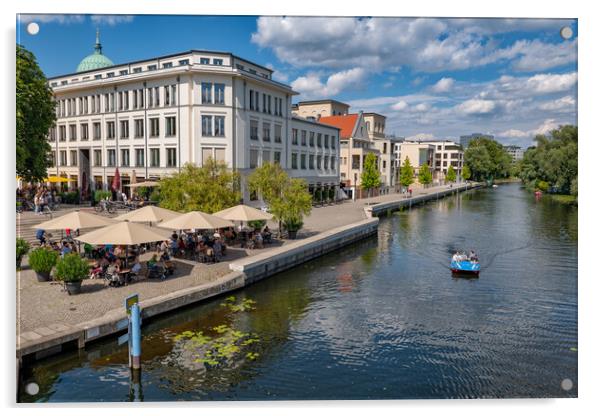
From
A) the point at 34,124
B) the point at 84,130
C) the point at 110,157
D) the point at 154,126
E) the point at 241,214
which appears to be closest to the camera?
the point at 241,214

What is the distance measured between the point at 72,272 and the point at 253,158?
1193 inches

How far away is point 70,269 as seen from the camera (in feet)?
53.4

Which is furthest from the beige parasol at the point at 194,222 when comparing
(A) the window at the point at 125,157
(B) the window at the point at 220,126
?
(A) the window at the point at 125,157

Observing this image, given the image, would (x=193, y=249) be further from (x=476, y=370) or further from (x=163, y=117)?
(x=163, y=117)

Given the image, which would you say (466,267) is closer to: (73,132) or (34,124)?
(34,124)

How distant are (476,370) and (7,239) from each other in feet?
39.6

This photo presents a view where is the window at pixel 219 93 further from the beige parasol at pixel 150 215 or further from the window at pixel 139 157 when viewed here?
the beige parasol at pixel 150 215

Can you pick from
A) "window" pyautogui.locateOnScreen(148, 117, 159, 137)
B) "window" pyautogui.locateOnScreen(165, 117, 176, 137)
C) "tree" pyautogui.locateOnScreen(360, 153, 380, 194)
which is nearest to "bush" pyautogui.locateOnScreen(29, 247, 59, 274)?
"window" pyautogui.locateOnScreen(165, 117, 176, 137)

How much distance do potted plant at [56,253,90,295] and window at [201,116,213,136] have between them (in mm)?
26199

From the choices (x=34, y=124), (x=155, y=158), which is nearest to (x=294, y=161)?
(x=155, y=158)

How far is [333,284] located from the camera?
22953 millimetres

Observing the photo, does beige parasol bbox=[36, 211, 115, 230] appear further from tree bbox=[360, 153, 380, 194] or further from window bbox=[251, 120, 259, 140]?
tree bbox=[360, 153, 380, 194]

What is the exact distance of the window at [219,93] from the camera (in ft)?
136
